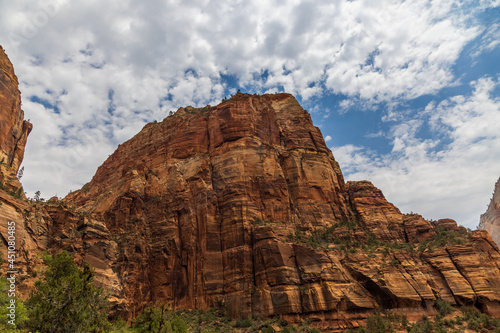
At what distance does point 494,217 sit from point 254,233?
134m

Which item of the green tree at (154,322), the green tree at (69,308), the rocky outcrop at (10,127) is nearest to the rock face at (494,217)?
the green tree at (154,322)

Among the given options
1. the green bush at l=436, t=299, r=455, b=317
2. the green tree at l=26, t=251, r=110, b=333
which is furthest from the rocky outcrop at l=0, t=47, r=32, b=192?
the green bush at l=436, t=299, r=455, b=317

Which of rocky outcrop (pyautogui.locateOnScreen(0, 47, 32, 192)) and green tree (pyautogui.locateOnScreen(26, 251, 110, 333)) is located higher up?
rocky outcrop (pyautogui.locateOnScreen(0, 47, 32, 192))

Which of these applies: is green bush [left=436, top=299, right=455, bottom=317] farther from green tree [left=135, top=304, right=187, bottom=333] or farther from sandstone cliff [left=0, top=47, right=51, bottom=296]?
sandstone cliff [left=0, top=47, right=51, bottom=296]

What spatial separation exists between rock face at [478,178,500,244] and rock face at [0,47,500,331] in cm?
9938

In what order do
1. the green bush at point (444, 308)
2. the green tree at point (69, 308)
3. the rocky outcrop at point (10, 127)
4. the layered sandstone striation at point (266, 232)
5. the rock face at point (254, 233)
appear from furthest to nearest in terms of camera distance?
the layered sandstone striation at point (266, 232)
the green bush at point (444, 308)
the rock face at point (254, 233)
the rocky outcrop at point (10, 127)
the green tree at point (69, 308)

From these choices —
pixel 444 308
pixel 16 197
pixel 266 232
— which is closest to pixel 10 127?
pixel 16 197

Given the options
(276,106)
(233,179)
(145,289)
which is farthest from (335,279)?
(276,106)

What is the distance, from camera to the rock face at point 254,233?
1654 inches

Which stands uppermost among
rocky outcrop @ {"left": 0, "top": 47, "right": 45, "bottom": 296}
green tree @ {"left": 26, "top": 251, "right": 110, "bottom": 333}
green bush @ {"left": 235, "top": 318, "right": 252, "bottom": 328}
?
rocky outcrop @ {"left": 0, "top": 47, "right": 45, "bottom": 296}

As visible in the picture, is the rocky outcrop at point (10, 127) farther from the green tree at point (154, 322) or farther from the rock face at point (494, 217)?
the rock face at point (494, 217)

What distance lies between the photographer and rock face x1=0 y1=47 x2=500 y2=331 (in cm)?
4200

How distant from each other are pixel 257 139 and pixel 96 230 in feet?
101

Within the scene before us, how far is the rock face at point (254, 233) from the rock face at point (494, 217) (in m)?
99.4
